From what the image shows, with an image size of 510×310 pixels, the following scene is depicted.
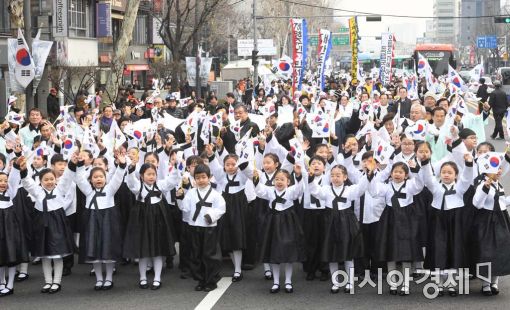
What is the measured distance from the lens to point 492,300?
24.7 ft

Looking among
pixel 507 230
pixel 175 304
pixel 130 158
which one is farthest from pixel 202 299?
pixel 507 230

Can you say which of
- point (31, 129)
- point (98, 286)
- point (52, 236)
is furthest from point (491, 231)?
point (31, 129)

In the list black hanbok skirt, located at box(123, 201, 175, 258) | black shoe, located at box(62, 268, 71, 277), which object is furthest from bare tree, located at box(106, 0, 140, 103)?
black hanbok skirt, located at box(123, 201, 175, 258)

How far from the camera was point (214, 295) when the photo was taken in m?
7.87

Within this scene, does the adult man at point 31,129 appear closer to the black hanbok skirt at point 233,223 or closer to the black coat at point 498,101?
the black hanbok skirt at point 233,223

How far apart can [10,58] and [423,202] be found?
10.1 m

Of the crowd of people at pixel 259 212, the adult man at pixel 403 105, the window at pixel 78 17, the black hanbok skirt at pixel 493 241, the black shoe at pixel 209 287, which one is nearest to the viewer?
the black hanbok skirt at pixel 493 241

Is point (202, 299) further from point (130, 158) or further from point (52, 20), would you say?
point (52, 20)

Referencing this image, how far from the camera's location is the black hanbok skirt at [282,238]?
26.1 feet

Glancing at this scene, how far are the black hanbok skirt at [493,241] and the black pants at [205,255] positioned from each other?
2.58 meters

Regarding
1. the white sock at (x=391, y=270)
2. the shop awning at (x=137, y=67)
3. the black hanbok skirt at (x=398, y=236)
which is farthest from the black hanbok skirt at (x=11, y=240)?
the shop awning at (x=137, y=67)

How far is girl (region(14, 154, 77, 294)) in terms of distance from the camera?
26.5 ft

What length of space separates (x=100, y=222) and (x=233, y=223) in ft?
4.82

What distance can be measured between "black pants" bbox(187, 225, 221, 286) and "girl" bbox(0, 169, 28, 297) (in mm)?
1741
